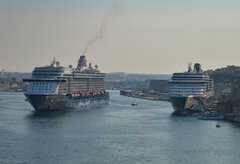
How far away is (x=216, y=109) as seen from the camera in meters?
79.1

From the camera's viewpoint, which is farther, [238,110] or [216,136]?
[238,110]

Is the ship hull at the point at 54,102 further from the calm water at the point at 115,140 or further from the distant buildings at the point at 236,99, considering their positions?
the distant buildings at the point at 236,99

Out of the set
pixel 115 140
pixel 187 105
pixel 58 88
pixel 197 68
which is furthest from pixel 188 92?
pixel 115 140

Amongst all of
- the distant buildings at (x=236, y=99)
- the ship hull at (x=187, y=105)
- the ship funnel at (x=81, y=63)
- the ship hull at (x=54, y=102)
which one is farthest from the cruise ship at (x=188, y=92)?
the ship funnel at (x=81, y=63)

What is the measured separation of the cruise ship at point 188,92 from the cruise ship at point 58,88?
742 inches

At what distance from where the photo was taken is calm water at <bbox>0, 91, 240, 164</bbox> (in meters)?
43.6

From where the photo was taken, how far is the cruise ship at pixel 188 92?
278ft

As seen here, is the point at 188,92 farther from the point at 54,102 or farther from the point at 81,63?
the point at 81,63

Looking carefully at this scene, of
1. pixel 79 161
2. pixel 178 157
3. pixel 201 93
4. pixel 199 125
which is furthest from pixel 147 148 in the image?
pixel 201 93

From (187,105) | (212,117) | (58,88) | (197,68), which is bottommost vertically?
(212,117)

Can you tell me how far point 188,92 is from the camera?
284ft

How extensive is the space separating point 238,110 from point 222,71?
4432 inches

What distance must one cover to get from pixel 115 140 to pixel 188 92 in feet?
117

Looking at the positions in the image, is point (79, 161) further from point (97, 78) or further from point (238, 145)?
point (97, 78)
